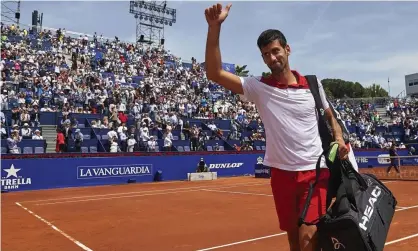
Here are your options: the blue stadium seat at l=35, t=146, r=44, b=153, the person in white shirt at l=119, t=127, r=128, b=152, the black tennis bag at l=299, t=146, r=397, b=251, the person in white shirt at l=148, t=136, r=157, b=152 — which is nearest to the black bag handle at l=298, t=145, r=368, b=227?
the black tennis bag at l=299, t=146, r=397, b=251

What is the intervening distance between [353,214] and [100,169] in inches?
713

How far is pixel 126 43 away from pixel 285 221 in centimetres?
3540

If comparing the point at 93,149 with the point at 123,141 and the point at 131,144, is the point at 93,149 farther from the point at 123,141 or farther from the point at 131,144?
the point at 131,144

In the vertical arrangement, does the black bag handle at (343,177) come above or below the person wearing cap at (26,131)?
below

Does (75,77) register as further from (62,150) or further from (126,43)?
(126,43)

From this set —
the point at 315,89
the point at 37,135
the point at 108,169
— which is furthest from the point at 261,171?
the point at 315,89

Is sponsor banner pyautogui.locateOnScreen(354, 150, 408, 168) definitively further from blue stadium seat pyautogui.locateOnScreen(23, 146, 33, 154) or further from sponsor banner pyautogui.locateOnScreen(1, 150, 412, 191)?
blue stadium seat pyautogui.locateOnScreen(23, 146, 33, 154)

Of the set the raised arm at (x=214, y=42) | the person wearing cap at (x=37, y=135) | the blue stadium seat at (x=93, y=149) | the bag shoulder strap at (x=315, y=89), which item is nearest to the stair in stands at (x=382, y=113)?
the blue stadium seat at (x=93, y=149)

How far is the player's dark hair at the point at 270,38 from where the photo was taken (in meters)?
3.06

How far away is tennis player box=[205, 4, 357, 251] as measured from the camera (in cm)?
297

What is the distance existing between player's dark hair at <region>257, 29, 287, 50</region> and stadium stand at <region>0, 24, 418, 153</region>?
16801 millimetres

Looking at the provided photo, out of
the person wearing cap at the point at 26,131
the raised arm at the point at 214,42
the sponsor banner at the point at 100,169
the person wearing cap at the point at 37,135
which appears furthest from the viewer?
the person wearing cap at the point at 37,135

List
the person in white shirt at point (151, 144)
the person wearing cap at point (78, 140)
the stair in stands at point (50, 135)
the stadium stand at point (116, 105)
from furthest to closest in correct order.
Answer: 1. the person in white shirt at point (151, 144)
2. the stair in stands at point (50, 135)
3. the stadium stand at point (116, 105)
4. the person wearing cap at point (78, 140)

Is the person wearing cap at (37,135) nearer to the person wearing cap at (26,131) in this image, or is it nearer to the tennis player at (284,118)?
the person wearing cap at (26,131)
